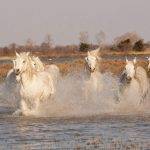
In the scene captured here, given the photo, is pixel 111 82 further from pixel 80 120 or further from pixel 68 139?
pixel 68 139

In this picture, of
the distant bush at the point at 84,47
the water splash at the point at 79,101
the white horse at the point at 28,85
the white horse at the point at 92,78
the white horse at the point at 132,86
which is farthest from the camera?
the distant bush at the point at 84,47

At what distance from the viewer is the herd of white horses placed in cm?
1906

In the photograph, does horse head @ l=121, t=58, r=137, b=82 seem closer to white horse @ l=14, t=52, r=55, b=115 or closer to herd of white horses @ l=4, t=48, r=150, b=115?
herd of white horses @ l=4, t=48, r=150, b=115

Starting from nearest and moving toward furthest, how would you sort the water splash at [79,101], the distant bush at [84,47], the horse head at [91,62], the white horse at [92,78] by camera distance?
the water splash at [79,101]
the white horse at [92,78]
the horse head at [91,62]
the distant bush at [84,47]

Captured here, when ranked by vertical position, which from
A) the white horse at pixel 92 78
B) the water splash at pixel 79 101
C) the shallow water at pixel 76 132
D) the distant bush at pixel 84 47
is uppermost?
the distant bush at pixel 84 47

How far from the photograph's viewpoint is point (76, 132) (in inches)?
602

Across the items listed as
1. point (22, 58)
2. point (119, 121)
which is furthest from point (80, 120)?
point (22, 58)

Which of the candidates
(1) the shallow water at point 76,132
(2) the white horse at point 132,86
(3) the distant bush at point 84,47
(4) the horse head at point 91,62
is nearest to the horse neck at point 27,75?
(1) the shallow water at point 76,132

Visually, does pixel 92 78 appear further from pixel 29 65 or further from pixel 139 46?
pixel 139 46

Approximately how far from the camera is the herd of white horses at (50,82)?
19.1 meters

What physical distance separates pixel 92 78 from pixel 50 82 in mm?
2567

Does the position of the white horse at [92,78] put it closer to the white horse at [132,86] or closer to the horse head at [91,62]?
the horse head at [91,62]

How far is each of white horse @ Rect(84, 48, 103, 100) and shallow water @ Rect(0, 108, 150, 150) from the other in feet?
13.2

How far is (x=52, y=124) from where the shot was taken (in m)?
17.0
